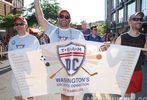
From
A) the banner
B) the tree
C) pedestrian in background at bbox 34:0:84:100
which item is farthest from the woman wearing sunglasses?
the tree

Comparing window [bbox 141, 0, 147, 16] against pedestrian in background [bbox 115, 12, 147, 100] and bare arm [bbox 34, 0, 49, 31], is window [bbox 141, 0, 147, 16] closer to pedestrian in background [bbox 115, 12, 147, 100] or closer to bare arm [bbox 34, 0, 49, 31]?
pedestrian in background [bbox 115, 12, 147, 100]

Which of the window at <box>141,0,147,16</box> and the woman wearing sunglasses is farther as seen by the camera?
the window at <box>141,0,147,16</box>

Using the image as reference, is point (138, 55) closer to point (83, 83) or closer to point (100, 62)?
point (100, 62)

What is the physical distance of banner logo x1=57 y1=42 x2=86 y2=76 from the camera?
5.70 m

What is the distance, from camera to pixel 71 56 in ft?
18.8

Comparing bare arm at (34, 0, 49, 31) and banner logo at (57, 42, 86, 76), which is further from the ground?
bare arm at (34, 0, 49, 31)

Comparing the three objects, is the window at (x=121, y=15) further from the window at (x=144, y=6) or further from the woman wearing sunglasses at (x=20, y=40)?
the woman wearing sunglasses at (x=20, y=40)

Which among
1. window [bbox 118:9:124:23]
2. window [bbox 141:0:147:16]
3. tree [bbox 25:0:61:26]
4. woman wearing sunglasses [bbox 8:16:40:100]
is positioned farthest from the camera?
window [bbox 118:9:124:23]

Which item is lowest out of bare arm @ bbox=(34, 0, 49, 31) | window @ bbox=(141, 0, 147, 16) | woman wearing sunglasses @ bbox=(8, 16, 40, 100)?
woman wearing sunglasses @ bbox=(8, 16, 40, 100)

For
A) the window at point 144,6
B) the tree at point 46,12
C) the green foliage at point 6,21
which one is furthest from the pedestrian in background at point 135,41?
the tree at point 46,12

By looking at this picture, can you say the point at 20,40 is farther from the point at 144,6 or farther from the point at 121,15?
the point at 121,15

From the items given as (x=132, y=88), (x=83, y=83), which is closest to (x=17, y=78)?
(x=83, y=83)

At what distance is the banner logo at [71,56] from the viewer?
5703 mm

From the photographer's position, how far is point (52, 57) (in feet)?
19.1
